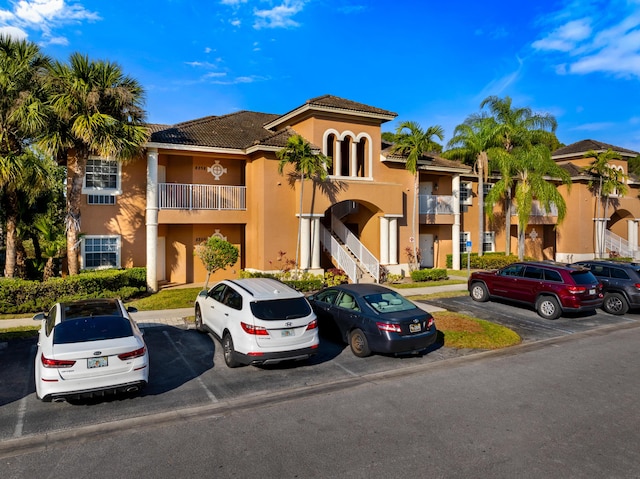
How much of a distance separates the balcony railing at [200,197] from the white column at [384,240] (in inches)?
283

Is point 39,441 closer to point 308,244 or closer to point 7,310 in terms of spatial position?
point 7,310

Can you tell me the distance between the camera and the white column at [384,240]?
74.8 ft

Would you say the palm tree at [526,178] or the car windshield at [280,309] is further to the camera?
the palm tree at [526,178]

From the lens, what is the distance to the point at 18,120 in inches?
573

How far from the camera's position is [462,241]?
2998 cm

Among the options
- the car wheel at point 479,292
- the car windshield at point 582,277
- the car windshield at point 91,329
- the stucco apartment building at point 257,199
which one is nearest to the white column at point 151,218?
the stucco apartment building at point 257,199

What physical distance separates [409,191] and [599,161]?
62.0ft

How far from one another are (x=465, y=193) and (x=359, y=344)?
22.4m

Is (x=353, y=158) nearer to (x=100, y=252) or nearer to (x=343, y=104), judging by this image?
(x=343, y=104)

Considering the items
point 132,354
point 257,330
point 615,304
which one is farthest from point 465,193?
point 132,354

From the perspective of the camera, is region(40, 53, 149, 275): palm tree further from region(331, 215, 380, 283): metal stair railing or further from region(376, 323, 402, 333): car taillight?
region(376, 323, 402, 333): car taillight

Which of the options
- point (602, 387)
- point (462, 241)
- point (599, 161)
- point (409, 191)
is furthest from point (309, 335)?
point (599, 161)

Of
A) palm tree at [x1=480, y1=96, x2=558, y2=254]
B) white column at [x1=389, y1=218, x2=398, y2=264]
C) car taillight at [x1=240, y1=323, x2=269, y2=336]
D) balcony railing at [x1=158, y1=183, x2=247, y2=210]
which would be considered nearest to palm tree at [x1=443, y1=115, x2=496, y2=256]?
palm tree at [x1=480, y1=96, x2=558, y2=254]

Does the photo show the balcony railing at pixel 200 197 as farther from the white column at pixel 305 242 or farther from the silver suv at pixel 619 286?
the silver suv at pixel 619 286
